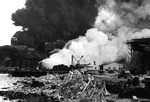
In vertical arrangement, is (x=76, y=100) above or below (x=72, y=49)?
below

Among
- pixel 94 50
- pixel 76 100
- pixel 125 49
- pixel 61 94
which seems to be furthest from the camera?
pixel 125 49

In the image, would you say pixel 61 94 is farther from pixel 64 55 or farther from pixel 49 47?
pixel 49 47

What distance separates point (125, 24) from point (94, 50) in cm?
3205

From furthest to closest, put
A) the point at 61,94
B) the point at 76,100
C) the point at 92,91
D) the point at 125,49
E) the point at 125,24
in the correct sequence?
the point at 125,24
the point at 125,49
the point at 61,94
the point at 92,91
the point at 76,100

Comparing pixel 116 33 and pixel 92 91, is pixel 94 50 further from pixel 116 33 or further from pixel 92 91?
pixel 92 91

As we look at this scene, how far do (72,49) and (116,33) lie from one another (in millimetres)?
31988

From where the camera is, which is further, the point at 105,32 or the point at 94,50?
the point at 105,32

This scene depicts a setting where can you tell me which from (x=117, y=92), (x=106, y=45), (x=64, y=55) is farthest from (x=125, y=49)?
(x=117, y=92)

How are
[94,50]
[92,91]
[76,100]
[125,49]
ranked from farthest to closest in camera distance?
1. [125,49]
2. [94,50]
3. [92,91]
4. [76,100]

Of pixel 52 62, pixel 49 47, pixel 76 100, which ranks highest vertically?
pixel 49 47

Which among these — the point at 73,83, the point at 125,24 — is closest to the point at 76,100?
the point at 73,83

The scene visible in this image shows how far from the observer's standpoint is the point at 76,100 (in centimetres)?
3366

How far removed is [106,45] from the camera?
413ft

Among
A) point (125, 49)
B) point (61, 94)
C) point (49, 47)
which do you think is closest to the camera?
point (61, 94)
